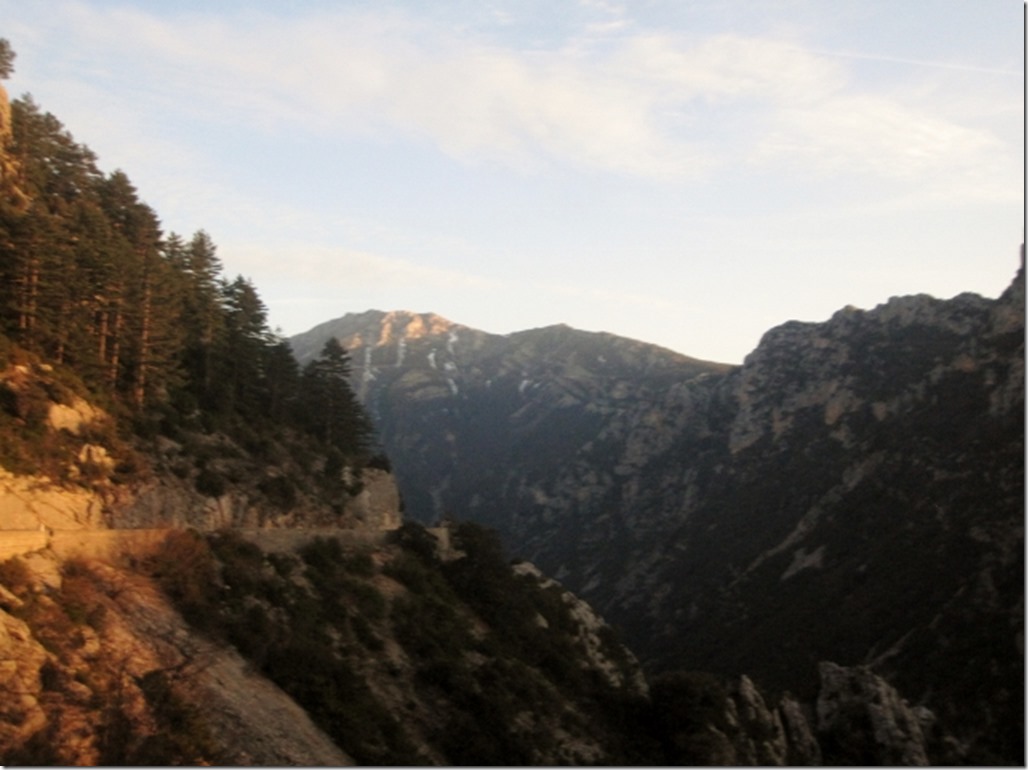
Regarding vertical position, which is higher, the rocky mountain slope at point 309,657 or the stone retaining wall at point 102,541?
the stone retaining wall at point 102,541

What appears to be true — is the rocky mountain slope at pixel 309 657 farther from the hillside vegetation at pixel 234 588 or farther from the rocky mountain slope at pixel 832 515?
the rocky mountain slope at pixel 832 515

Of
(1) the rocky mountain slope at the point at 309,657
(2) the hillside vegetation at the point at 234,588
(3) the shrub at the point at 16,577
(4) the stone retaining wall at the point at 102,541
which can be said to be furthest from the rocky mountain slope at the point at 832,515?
(3) the shrub at the point at 16,577

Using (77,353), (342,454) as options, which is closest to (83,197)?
(77,353)

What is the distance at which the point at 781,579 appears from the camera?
354ft

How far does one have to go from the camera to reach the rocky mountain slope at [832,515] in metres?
77.4

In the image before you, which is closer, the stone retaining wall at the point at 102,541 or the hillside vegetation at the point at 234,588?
the hillside vegetation at the point at 234,588

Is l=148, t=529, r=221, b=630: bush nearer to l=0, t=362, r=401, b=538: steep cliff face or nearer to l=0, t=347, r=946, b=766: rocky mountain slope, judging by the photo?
l=0, t=347, r=946, b=766: rocky mountain slope

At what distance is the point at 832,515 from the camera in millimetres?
112688

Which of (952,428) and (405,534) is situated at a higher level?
(952,428)

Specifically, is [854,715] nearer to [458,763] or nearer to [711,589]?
[458,763]

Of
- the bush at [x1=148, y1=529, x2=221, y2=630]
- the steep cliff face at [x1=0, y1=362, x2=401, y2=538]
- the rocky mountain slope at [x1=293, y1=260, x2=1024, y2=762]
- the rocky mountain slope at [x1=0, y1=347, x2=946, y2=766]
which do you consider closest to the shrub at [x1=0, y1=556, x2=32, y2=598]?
the rocky mountain slope at [x1=0, y1=347, x2=946, y2=766]

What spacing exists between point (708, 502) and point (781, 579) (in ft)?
120

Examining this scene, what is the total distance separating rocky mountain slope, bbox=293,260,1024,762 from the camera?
7744cm

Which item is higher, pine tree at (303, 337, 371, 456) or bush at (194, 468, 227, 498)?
pine tree at (303, 337, 371, 456)
